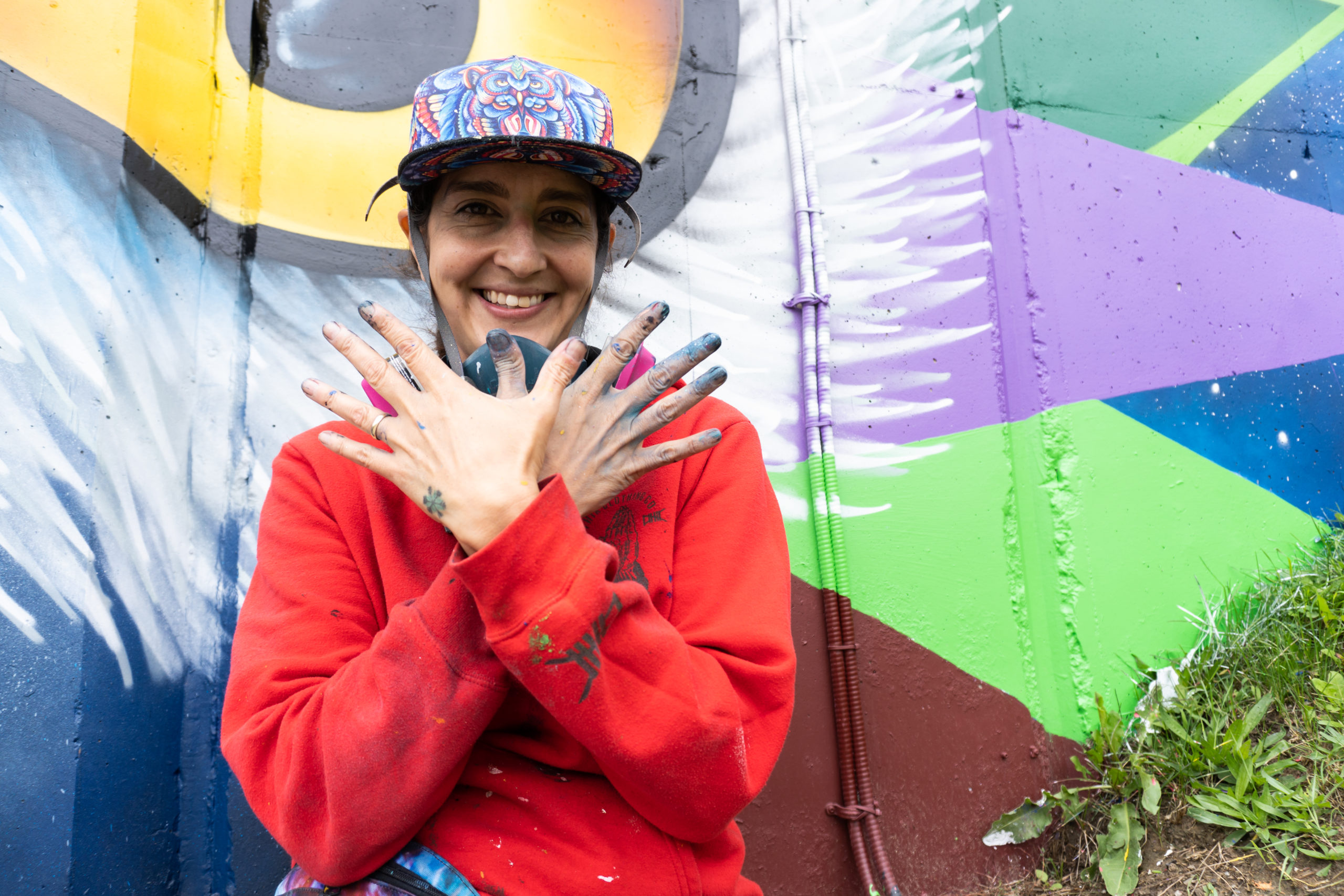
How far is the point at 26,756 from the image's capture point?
1.67 meters

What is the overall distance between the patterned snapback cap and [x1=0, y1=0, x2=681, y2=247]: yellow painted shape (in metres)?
0.82

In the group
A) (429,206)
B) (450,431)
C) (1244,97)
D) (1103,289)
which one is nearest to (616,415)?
(450,431)

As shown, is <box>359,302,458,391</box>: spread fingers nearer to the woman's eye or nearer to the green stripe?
the woman's eye

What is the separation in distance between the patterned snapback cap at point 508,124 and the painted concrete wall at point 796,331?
84cm

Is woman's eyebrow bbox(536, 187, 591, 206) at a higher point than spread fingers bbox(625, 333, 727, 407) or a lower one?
higher

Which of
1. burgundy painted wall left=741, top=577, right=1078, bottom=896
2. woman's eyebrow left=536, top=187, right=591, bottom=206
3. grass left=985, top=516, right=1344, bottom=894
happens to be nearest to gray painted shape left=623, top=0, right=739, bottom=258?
woman's eyebrow left=536, top=187, right=591, bottom=206

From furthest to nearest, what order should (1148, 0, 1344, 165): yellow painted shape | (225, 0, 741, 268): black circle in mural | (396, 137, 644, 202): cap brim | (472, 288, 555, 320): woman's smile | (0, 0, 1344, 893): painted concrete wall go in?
(1148, 0, 1344, 165): yellow painted shape, (225, 0, 741, 268): black circle in mural, (0, 0, 1344, 893): painted concrete wall, (472, 288, 555, 320): woman's smile, (396, 137, 644, 202): cap brim

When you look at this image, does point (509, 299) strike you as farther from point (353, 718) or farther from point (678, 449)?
point (353, 718)

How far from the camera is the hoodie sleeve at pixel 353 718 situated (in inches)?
39.0

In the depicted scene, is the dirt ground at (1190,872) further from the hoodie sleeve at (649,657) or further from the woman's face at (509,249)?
the woman's face at (509,249)

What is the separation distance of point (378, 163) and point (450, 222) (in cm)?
93

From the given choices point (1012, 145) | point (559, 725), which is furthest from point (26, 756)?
point (1012, 145)

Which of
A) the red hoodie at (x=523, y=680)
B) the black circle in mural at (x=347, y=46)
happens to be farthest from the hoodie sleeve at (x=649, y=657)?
the black circle in mural at (x=347, y=46)

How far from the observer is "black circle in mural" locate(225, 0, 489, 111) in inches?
83.2
